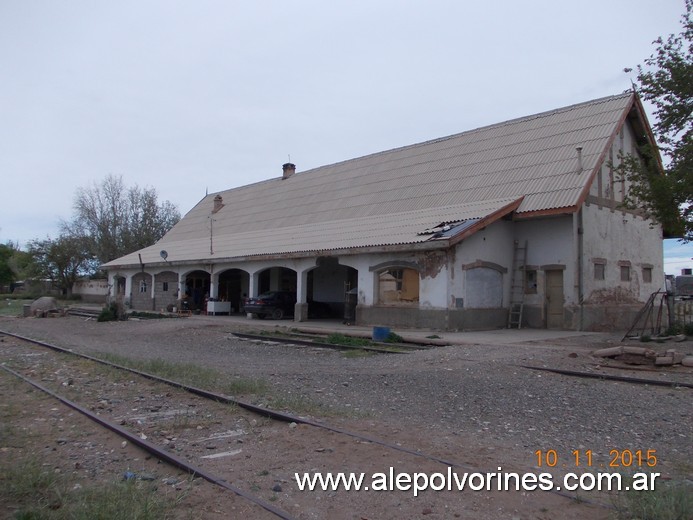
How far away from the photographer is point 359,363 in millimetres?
13352

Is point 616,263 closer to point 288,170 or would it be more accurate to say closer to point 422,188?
point 422,188

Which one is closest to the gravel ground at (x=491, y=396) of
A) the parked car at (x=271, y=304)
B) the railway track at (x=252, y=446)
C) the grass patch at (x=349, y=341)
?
the railway track at (x=252, y=446)

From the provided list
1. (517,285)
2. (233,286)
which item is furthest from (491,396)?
(233,286)

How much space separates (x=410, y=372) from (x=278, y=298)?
705 inches

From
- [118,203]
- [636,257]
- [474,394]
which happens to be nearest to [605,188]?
[636,257]

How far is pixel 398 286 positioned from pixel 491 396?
1311 centimetres

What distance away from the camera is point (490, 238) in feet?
72.0

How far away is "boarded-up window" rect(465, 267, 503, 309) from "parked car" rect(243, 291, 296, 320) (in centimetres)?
1109

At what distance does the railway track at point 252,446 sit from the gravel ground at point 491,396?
77 cm

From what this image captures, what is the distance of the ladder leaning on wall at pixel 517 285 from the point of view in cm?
2273

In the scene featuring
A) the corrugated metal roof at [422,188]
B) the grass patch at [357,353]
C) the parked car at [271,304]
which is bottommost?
the grass patch at [357,353]

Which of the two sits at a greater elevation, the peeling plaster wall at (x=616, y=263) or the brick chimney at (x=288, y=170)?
the brick chimney at (x=288, y=170)

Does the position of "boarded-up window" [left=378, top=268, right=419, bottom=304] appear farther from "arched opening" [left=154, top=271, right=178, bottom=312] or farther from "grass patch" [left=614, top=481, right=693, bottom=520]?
"arched opening" [left=154, top=271, right=178, bottom=312]
